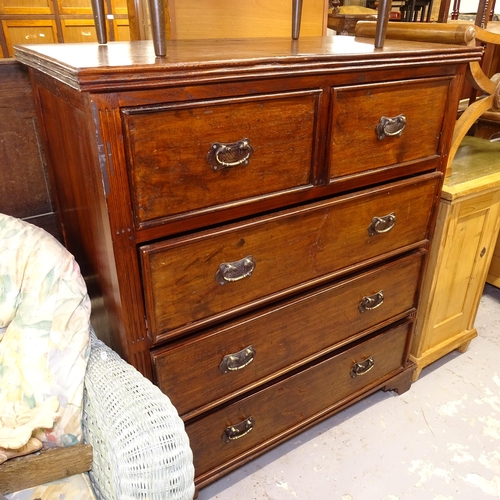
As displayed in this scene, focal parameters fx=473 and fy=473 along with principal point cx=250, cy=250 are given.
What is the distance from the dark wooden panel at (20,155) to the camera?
1.14m

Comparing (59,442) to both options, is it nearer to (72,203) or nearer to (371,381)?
(72,203)

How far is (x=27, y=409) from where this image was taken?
864 mm

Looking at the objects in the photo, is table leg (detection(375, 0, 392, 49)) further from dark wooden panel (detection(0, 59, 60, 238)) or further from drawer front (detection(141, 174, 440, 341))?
dark wooden panel (detection(0, 59, 60, 238))

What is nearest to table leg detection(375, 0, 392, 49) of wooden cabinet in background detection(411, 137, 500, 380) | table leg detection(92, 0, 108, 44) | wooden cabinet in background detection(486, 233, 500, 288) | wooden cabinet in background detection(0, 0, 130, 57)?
wooden cabinet in background detection(411, 137, 500, 380)

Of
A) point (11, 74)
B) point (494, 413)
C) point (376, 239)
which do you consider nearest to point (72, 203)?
point (11, 74)

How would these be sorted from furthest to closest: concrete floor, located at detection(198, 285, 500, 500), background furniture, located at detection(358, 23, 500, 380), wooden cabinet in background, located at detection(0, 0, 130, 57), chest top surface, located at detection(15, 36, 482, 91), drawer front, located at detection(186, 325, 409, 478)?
wooden cabinet in background, located at detection(0, 0, 130, 57) < background furniture, located at detection(358, 23, 500, 380) < concrete floor, located at detection(198, 285, 500, 500) < drawer front, located at detection(186, 325, 409, 478) < chest top surface, located at detection(15, 36, 482, 91)

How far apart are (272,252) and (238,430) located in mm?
512

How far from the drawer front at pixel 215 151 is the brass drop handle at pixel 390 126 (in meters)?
0.20

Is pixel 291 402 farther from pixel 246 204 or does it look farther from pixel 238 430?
pixel 246 204

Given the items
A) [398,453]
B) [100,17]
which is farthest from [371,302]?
[100,17]

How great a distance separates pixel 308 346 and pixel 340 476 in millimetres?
426

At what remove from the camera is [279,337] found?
1210 mm

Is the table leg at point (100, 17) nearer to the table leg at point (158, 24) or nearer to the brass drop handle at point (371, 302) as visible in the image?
the table leg at point (158, 24)

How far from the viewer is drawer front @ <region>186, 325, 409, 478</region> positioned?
122cm
